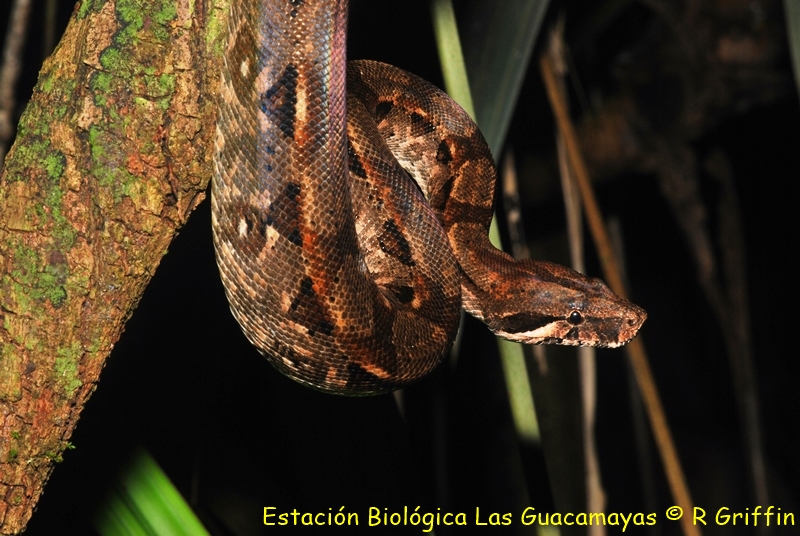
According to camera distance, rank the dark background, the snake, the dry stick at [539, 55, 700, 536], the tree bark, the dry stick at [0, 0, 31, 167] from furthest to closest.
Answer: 1. the dry stick at [539, 55, 700, 536]
2. the dark background
3. the dry stick at [0, 0, 31, 167]
4. the snake
5. the tree bark

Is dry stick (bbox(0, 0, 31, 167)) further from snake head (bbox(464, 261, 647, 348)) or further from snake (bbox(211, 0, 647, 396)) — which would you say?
snake head (bbox(464, 261, 647, 348))

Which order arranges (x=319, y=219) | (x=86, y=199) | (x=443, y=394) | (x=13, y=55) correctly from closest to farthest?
(x=86, y=199)
(x=319, y=219)
(x=13, y=55)
(x=443, y=394)

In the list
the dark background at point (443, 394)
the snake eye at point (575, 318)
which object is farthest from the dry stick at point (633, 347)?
the dark background at point (443, 394)

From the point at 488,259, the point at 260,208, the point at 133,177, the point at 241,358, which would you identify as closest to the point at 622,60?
the point at 488,259

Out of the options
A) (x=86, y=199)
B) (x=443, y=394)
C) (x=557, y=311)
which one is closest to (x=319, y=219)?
(x=86, y=199)

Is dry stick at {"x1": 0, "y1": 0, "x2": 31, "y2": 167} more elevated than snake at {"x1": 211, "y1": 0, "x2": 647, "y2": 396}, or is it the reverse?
dry stick at {"x1": 0, "y1": 0, "x2": 31, "y2": 167}

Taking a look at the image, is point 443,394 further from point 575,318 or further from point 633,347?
point 633,347

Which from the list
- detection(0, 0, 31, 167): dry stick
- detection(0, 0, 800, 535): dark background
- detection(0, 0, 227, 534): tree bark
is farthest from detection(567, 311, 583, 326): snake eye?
detection(0, 0, 31, 167): dry stick

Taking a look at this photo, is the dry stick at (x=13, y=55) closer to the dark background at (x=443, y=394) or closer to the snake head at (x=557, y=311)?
the dark background at (x=443, y=394)
